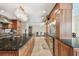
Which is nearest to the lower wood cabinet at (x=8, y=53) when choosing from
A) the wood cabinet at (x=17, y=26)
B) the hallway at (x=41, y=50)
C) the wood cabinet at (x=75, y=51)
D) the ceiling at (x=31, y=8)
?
the wood cabinet at (x=75, y=51)

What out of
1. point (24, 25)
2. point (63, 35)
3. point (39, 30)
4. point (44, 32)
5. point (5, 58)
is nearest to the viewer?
point (5, 58)

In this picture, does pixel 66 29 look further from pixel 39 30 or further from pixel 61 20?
pixel 39 30

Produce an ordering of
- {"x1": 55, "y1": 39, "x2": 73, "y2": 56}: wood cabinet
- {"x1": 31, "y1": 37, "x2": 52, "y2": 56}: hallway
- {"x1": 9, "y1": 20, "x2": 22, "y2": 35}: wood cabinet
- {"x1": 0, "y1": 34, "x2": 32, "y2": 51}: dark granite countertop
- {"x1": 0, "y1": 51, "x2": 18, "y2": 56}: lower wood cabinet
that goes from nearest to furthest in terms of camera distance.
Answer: {"x1": 0, "y1": 51, "x2": 18, "y2": 56}: lower wood cabinet < {"x1": 0, "y1": 34, "x2": 32, "y2": 51}: dark granite countertop < {"x1": 55, "y1": 39, "x2": 73, "y2": 56}: wood cabinet < {"x1": 31, "y1": 37, "x2": 52, "y2": 56}: hallway < {"x1": 9, "y1": 20, "x2": 22, "y2": 35}: wood cabinet

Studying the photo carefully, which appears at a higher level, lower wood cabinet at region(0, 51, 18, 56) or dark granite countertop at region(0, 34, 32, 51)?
dark granite countertop at region(0, 34, 32, 51)

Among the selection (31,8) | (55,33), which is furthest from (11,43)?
(31,8)

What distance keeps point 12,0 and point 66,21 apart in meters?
2.00

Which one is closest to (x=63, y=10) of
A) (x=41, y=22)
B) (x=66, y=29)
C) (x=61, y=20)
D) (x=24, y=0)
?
(x=61, y=20)

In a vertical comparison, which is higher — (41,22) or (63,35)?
(41,22)

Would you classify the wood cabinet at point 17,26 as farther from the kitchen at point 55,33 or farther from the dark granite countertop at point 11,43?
the dark granite countertop at point 11,43

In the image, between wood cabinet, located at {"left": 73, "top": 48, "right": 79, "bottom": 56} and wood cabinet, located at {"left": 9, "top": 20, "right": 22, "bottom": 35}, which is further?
wood cabinet, located at {"left": 9, "top": 20, "right": 22, "bottom": 35}

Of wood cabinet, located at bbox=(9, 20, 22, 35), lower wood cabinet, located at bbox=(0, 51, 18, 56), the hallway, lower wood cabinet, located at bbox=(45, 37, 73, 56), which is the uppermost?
wood cabinet, located at bbox=(9, 20, 22, 35)

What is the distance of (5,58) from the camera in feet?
5.32

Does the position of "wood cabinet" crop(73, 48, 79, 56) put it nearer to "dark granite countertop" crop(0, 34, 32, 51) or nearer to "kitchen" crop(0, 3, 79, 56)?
"kitchen" crop(0, 3, 79, 56)

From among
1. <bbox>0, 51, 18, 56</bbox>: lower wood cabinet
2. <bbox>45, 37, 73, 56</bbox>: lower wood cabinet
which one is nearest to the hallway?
<bbox>45, 37, 73, 56</bbox>: lower wood cabinet
